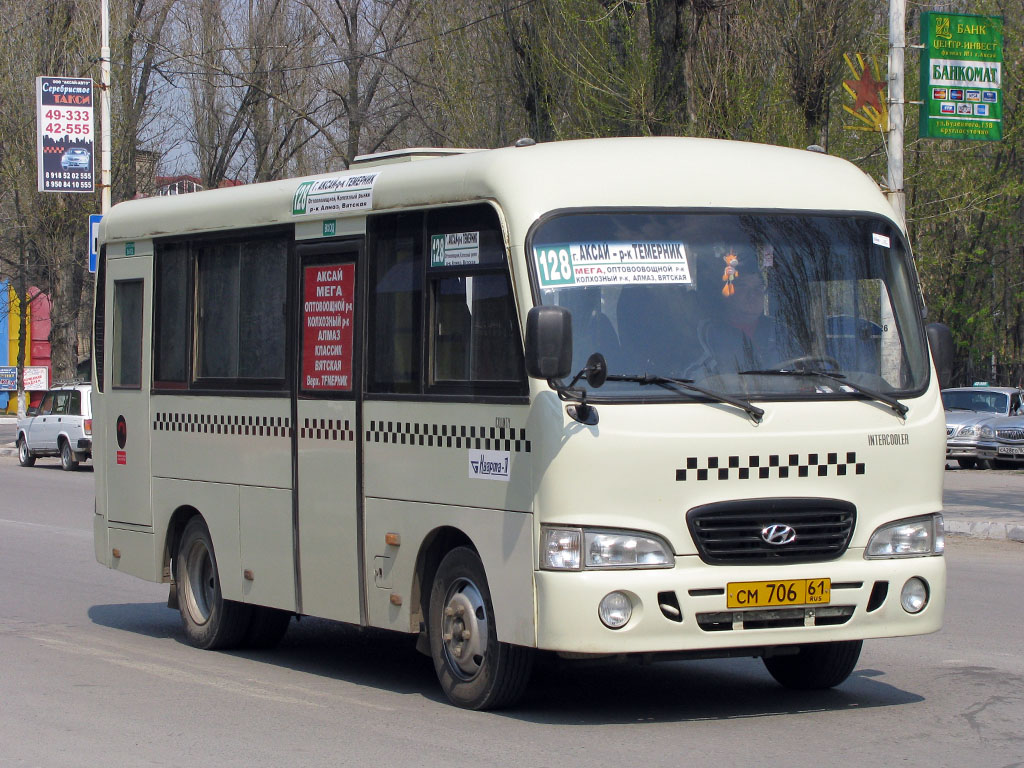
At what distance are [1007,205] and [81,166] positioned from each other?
24.1m

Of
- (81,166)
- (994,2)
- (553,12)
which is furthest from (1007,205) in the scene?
(81,166)

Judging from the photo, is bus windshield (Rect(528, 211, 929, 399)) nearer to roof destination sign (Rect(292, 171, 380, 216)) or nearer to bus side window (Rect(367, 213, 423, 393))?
bus side window (Rect(367, 213, 423, 393))

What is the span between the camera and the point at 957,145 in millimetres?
35875

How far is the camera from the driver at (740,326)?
723 cm

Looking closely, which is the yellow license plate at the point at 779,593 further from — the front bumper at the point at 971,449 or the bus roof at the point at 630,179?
the front bumper at the point at 971,449

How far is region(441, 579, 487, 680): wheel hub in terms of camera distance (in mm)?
7500

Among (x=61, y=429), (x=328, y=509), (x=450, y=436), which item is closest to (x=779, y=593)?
(x=450, y=436)

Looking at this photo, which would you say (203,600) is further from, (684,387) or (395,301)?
(684,387)

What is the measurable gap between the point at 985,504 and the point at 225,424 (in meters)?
13.4

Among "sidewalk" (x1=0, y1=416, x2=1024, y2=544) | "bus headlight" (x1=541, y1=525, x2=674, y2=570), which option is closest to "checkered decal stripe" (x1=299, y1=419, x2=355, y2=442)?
"bus headlight" (x1=541, y1=525, x2=674, y2=570)

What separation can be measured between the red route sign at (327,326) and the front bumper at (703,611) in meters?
2.25

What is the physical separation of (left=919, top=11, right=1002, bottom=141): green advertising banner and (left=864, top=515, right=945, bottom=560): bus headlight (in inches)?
471

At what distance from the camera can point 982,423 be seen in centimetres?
2944

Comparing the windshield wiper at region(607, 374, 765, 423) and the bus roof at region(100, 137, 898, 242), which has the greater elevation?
the bus roof at region(100, 137, 898, 242)
